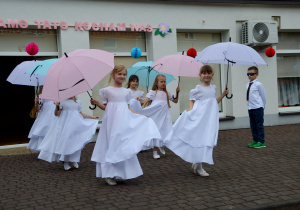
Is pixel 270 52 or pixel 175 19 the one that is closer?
pixel 175 19

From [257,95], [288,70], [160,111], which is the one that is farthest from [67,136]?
[288,70]

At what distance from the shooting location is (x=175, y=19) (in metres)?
11.5

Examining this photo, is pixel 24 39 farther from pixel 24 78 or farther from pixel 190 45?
pixel 190 45

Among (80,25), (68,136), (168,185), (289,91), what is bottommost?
(168,185)

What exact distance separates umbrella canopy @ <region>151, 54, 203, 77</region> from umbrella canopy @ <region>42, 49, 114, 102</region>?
2.38 m

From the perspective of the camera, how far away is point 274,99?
12719 millimetres

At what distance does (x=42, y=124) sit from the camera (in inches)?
327

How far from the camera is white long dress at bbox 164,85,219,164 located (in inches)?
239

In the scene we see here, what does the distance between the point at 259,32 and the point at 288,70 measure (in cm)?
231

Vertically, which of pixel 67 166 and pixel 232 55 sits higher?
pixel 232 55

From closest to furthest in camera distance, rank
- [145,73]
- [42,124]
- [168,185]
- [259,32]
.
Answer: [168,185], [42,124], [145,73], [259,32]

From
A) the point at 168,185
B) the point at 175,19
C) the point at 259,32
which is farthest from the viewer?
the point at 259,32

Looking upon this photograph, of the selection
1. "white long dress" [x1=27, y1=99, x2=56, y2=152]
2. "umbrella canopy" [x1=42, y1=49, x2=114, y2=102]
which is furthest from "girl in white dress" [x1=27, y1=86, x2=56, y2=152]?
"umbrella canopy" [x1=42, y1=49, x2=114, y2=102]

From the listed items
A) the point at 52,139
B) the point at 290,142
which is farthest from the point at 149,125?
the point at 290,142
